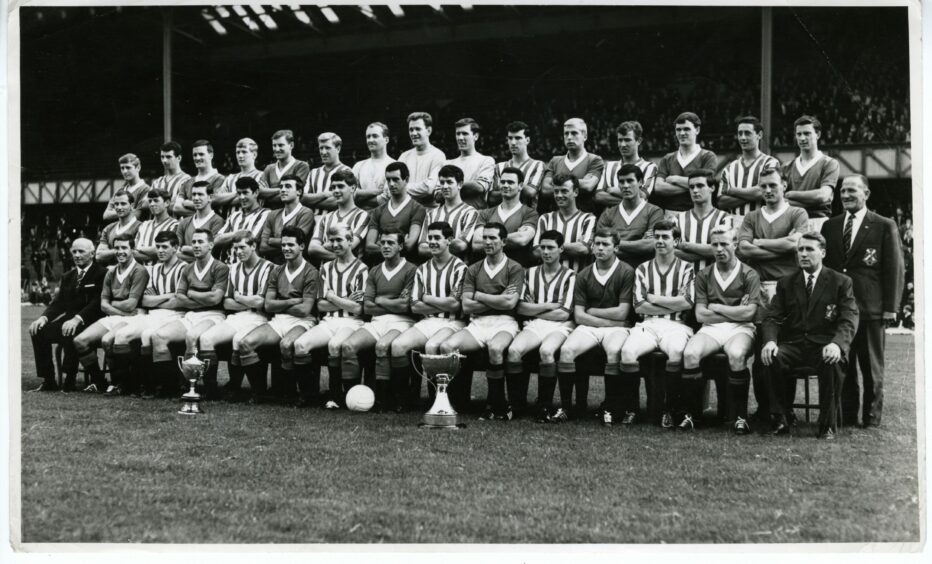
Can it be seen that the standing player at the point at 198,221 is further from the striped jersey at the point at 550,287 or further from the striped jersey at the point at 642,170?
the striped jersey at the point at 642,170

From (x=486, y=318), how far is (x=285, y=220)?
2.23m

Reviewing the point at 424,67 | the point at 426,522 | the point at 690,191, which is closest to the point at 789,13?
the point at 690,191

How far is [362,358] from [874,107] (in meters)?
4.17

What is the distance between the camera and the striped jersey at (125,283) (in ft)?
26.8

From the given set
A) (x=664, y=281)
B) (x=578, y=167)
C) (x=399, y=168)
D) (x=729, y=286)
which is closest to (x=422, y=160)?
(x=399, y=168)

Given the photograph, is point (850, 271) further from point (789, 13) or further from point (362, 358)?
point (362, 358)

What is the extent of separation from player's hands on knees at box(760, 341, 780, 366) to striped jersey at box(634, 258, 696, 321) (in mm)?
769

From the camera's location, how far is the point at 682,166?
23.5ft

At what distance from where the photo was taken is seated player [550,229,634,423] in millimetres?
6605

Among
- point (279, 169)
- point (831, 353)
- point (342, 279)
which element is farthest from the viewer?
point (279, 169)

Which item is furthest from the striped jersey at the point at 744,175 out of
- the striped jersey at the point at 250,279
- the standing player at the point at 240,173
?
the standing player at the point at 240,173

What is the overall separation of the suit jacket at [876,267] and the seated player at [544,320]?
2003 mm

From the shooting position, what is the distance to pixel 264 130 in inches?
347

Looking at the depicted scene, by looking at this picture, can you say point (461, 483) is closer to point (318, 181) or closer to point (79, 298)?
point (318, 181)
